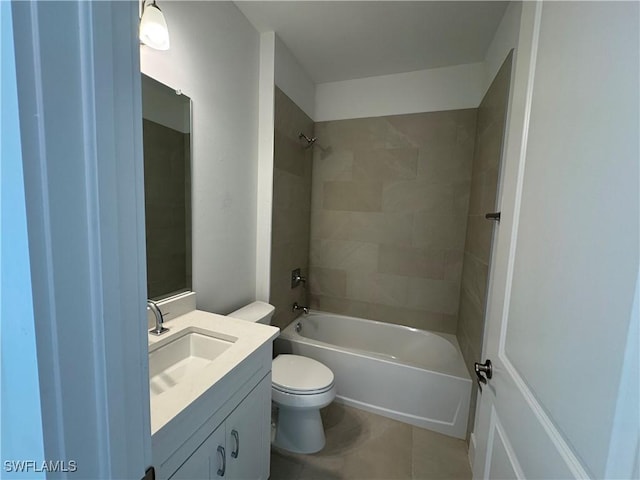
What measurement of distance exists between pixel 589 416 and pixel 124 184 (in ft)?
2.74

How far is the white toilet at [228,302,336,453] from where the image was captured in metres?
1.50

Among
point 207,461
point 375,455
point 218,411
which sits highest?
point 218,411

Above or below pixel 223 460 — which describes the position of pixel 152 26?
above

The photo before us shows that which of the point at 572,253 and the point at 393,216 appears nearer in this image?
the point at 572,253

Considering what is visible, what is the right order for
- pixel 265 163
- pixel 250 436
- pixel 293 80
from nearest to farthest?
pixel 250 436 < pixel 265 163 < pixel 293 80

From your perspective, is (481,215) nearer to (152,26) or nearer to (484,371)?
(484,371)

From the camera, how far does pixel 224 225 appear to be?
5.41ft

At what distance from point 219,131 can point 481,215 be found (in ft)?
5.77

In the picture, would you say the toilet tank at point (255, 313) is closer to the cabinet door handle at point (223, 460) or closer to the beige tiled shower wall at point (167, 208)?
the beige tiled shower wall at point (167, 208)

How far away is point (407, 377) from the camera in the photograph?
1820 millimetres

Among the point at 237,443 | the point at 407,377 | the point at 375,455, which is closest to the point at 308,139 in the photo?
the point at 407,377

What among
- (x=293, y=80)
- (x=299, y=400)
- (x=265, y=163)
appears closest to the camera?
(x=299, y=400)

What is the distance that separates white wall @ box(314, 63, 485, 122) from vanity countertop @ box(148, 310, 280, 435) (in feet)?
6.76

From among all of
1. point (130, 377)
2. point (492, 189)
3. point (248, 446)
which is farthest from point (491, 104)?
point (248, 446)
